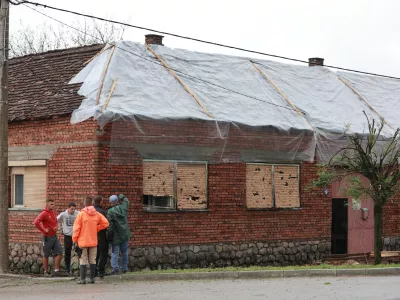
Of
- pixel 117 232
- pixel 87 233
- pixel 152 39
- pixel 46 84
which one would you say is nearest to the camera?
pixel 87 233

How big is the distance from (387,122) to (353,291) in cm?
1240

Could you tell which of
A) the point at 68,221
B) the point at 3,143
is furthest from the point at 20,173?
the point at 68,221

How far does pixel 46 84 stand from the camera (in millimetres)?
22859

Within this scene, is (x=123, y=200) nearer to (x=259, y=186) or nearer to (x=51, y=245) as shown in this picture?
(x=51, y=245)

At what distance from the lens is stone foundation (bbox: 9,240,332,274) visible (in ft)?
67.5

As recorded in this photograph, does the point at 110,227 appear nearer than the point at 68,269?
Yes

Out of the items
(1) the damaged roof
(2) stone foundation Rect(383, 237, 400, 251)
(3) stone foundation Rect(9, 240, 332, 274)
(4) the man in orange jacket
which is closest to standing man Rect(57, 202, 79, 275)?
(3) stone foundation Rect(9, 240, 332, 274)

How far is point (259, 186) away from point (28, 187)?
6.16m

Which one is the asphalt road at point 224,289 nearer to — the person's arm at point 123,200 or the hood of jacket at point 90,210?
the hood of jacket at point 90,210

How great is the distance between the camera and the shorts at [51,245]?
19953mm

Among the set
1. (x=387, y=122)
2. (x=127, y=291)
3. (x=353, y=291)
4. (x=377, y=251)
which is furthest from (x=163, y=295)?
(x=387, y=122)

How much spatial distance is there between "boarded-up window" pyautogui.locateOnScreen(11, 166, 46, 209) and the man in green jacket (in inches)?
142

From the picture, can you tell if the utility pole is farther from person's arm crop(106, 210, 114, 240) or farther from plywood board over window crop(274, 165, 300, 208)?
plywood board over window crop(274, 165, 300, 208)

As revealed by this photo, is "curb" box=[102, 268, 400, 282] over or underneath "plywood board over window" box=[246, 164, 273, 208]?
underneath
